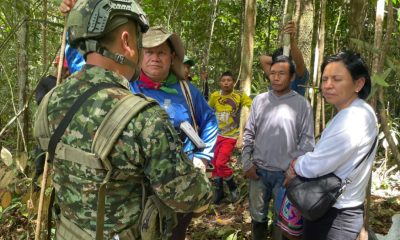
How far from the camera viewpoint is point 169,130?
142 cm

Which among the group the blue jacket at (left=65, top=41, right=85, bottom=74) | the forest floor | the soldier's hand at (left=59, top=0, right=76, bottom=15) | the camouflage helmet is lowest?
the forest floor

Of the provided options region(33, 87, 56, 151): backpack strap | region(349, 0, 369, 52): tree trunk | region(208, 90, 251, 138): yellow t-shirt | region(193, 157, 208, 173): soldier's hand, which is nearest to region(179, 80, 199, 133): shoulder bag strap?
region(193, 157, 208, 173): soldier's hand

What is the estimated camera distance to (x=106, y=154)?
1.33m

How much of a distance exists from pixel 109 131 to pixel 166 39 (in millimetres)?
1213

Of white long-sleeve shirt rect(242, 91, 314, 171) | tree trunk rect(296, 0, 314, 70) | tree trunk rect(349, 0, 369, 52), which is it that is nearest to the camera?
white long-sleeve shirt rect(242, 91, 314, 171)

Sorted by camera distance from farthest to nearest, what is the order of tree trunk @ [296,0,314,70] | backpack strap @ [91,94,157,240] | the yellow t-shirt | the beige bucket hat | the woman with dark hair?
1. the yellow t-shirt
2. tree trunk @ [296,0,314,70]
3. the beige bucket hat
4. the woman with dark hair
5. backpack strap @ [91,94,157,240]

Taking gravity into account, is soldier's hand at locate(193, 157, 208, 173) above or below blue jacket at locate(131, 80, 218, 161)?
below

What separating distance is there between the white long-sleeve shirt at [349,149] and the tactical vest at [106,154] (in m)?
1.04

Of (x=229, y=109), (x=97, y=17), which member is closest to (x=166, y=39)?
(x=97, y=17)

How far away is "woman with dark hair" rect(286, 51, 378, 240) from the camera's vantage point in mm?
2070

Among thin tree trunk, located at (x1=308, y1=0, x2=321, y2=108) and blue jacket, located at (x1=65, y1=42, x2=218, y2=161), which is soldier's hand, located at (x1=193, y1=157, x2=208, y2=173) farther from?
thin tree trunk, located at (x1=308, y1=0, x2=321, y2=108)

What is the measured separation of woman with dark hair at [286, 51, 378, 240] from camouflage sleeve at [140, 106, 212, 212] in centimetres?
96

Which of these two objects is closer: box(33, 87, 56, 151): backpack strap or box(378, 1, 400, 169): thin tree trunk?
box(33, 87, 56, 151): backpack strap

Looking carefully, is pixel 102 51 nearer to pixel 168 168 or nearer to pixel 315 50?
pixel 168 168
